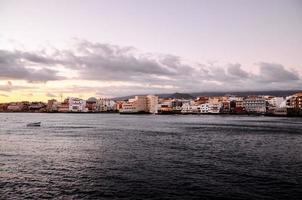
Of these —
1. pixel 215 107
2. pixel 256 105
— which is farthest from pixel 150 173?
pixel 215 107

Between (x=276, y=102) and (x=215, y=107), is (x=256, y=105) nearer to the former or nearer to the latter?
(x=276, y=102)

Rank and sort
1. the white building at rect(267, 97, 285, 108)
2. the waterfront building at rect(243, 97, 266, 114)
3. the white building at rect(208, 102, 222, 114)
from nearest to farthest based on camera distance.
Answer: the waterfront building at rect(243, 97, 266, 114)
the white building at rect(267, 97, 285, 108)
the white building at rect(208, 102, 222, 114)

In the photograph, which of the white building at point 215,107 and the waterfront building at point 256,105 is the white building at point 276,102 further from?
the white building at point 215,107

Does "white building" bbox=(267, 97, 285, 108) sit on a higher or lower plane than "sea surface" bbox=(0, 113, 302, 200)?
higher

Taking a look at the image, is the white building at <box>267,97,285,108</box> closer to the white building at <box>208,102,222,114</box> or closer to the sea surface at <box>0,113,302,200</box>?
the white building at <box>208,102,222,114</box>

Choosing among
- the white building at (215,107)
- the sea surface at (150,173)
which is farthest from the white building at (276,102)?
the sea surface at (150,173)

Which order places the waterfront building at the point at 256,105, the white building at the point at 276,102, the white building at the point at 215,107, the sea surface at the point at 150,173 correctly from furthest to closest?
the white building at the point at 215,107, the white building at the point at 276,102, the waterfront building at the point at 256,105, the sea surface at the point at 150,173

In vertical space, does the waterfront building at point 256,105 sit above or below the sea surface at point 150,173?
above

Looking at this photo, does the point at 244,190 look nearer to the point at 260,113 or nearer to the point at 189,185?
the point at 189,185

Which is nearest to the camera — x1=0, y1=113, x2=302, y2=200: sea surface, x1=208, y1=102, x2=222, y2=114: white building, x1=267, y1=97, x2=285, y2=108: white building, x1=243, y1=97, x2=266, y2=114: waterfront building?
x1=0, y1=113, x2=302, y2=200: sea surface

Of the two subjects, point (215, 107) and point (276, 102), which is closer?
point (276, 102)

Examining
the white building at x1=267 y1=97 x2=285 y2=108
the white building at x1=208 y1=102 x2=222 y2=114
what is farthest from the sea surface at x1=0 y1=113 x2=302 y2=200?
the white building at x1=267 y1=97 x2=285 y2=108

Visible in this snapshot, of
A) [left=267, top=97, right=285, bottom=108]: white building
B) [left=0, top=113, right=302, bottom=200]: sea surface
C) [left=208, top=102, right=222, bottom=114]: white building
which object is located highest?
[left=267, top=97, right=285, bottom=108]: white building

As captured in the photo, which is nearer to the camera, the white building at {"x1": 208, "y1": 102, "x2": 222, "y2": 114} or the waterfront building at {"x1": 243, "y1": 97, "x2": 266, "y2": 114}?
the waterfront building at {"x1": 243, "y1": 97, "x2": 266, "y2": 114}
